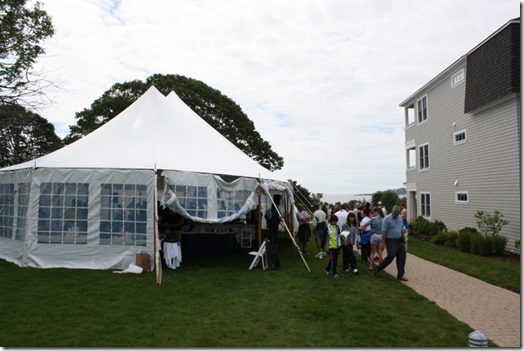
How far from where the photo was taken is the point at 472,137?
1695 cm

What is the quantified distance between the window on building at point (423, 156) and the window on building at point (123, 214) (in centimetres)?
1638

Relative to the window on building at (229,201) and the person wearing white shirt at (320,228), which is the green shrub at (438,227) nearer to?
the person wearing white shirt at (320,228)

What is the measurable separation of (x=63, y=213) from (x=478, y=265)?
10692 millimetres

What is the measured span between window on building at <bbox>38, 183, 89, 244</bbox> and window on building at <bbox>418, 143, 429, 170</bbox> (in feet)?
57.1

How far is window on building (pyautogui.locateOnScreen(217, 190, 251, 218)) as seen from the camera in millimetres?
11078

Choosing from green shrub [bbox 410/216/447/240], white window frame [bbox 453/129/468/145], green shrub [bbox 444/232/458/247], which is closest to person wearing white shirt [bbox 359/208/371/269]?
green shrub [bbox 444/232/458/247]

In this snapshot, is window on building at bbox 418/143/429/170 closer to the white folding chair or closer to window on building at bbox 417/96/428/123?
window on building at bbox 417/96/428/123

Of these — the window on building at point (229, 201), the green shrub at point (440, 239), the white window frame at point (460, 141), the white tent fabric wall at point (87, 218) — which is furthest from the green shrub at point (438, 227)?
the white tent fabric wall at point (87, 218)

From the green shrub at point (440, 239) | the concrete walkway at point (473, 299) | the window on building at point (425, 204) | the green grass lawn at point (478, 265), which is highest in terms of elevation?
the window on building at point (425, 204)

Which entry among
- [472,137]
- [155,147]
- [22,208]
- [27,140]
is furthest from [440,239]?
[27,140]

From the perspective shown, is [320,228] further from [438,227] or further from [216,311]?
[438,227]

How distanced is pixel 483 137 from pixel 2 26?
52.1 ft

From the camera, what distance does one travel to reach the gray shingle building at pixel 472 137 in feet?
45.7

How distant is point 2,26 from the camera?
10695 millimetres
